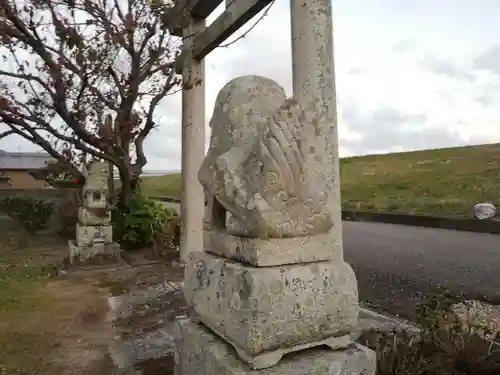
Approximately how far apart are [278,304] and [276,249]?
0.22 m

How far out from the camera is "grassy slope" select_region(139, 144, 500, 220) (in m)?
13.8

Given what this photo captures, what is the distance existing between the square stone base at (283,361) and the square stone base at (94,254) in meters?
5.80

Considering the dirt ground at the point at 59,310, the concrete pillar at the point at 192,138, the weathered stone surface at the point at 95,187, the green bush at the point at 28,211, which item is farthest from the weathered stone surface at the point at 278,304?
the green bush at the point at 28,211

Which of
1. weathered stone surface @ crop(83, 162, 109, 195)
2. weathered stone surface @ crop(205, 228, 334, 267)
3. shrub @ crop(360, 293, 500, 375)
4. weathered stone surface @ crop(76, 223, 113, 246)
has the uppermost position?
weathered stone surface @ crop(83, 162, 109, 195)

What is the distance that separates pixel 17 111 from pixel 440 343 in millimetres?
7988

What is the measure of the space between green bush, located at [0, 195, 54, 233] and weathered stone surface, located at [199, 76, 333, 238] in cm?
1154

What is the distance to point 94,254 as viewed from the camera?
24.0 ft

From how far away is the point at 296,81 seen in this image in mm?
3406

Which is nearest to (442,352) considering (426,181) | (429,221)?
(429,221)

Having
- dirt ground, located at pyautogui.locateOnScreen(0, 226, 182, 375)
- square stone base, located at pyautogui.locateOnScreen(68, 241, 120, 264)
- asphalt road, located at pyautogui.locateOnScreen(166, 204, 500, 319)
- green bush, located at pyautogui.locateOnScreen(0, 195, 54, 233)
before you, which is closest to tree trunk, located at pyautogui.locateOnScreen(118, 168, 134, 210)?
dirt ground, located at pyautogui.locateOnScreen(0, 226, 182, 375)

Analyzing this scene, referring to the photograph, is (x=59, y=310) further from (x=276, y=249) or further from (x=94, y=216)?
(x=276, y=249)

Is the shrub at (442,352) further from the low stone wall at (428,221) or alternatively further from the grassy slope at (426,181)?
the grassy slope at (426,181)

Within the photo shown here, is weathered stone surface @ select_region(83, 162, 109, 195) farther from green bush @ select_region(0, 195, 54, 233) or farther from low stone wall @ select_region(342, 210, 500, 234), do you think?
low stone wall @ select_region(342, 210, 500, 234)

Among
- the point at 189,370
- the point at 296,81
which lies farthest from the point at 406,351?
the point at 296,81
